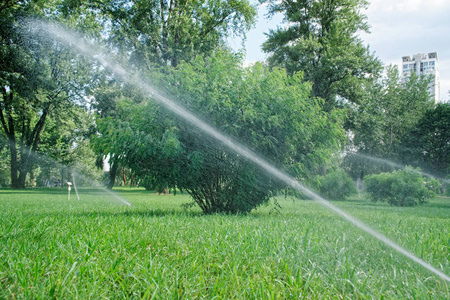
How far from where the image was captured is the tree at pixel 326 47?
20922 mm

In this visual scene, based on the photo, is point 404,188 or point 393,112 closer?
point 404,188

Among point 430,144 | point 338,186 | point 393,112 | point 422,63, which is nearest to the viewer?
point 338,186

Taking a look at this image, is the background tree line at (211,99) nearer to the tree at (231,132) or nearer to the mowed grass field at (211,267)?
the tree at (231,132)

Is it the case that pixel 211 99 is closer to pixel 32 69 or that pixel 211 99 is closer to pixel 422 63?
pixel 32 69

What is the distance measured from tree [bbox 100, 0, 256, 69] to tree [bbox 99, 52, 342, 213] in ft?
39.9

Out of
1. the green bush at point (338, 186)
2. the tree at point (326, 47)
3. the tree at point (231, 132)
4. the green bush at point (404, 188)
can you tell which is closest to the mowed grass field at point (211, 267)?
the tree at point (231, 132)

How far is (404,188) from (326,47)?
11.9 metres

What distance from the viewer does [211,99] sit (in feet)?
17.1

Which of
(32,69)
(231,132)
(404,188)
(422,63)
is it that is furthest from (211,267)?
(422,63)

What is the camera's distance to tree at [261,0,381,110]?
20.9 metres

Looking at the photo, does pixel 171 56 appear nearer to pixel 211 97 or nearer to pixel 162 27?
pixel 162 27

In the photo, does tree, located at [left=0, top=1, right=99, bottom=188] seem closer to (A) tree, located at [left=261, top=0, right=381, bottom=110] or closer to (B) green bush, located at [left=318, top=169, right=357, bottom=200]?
(A) tree, located at [left=261, top=0, right=381, bottom=110]

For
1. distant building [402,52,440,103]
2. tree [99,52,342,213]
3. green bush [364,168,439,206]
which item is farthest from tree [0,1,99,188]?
distant building [402,52,440,103]

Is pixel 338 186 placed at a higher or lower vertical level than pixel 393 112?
lower
